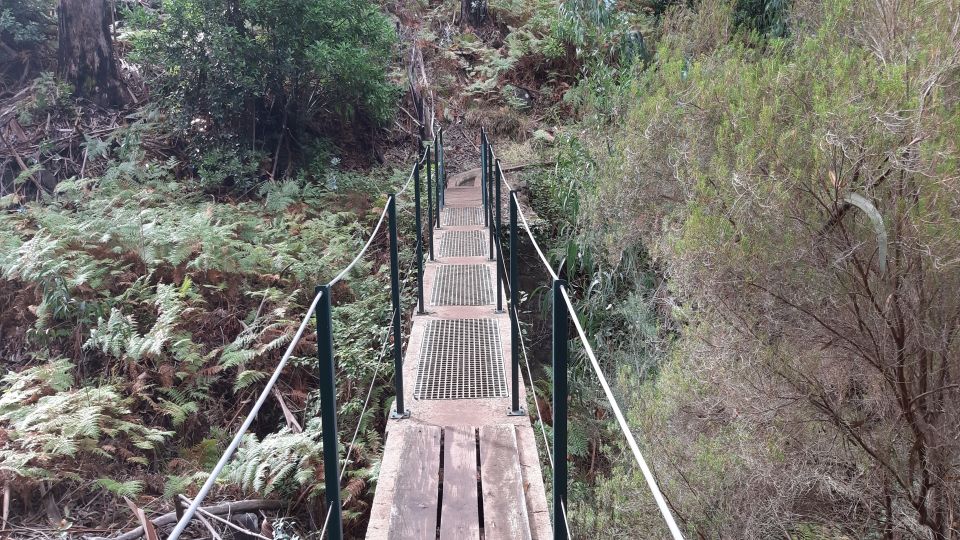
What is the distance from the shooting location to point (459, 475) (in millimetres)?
3320

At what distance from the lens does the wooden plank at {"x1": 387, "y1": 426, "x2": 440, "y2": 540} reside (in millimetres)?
2910

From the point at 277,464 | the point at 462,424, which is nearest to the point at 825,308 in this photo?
the point at 462,424

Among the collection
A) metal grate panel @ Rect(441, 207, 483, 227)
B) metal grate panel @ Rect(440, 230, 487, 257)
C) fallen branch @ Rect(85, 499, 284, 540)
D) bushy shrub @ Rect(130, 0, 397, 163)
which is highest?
bushy shrub @ Rect(130, 0, 397, 163)

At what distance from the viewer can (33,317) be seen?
20.5ft

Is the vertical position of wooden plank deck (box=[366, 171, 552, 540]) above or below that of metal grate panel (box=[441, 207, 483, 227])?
below

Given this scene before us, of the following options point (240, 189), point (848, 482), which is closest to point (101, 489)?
point (848, 482)

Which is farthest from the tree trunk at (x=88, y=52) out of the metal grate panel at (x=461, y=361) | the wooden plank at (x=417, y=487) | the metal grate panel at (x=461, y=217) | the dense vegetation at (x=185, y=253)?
the wooden plank at (x=417, y=487)

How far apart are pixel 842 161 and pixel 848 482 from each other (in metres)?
1.66

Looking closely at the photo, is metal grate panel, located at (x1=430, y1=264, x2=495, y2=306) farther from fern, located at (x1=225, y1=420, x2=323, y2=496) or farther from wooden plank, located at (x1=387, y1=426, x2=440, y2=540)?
wooden plank, located at (x1=387, y1=426, x2=440, y2=540)

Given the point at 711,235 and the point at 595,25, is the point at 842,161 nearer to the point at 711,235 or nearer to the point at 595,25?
the point at 711,235

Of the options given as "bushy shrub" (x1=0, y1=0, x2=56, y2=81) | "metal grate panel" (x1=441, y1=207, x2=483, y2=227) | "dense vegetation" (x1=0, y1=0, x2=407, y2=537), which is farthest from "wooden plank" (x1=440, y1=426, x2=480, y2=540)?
"bushy shrub" (x1=0, y1=0, x2=56, y2=81)

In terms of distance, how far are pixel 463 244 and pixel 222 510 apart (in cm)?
421

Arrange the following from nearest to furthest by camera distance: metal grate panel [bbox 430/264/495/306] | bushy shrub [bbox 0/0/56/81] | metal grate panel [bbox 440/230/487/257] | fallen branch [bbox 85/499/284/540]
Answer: fallen branch [bbox 85/499/284/540] < metal grate panel [bbox 430/264/495/306] < metal grate panel [bbox 440/230/487/257] < bushy shrub [bbox 0/0/56/81]

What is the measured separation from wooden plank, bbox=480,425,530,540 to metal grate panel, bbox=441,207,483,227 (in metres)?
4.94
